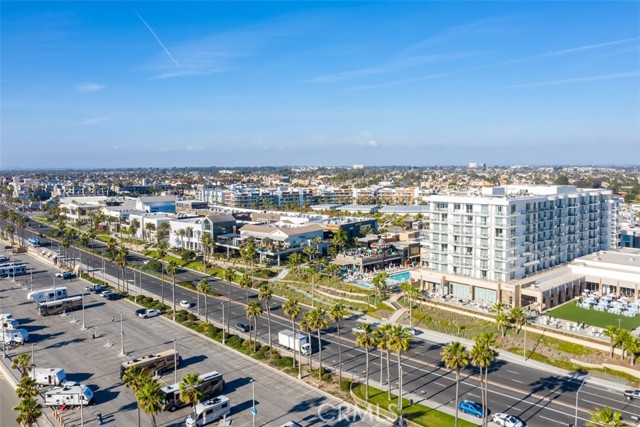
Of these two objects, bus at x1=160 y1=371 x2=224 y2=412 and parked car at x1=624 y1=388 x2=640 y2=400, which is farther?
parked car at x1=624 y1=388 x2=640 y2=400

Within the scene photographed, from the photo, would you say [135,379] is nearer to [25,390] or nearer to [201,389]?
[201,389]

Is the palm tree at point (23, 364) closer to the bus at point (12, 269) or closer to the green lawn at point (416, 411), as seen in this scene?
the green lawn at point (416, 411)

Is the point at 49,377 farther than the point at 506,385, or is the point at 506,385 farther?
the point at 49,377

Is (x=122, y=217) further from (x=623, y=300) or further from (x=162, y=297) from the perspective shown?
(x=623, y=300)

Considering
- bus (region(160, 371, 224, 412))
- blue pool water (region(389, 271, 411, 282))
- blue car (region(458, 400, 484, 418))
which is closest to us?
blue car (region(458, 400, 484, 418))

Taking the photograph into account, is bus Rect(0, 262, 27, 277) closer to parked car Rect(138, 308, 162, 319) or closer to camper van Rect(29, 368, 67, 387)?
parked car Rect(138, 308, 162, 319)

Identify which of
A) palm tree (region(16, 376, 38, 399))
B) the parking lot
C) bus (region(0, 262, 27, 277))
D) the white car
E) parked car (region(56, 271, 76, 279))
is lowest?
the parking lot

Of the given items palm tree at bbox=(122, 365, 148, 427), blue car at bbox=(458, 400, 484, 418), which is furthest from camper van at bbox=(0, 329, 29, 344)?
blue car at bbox=(458, 400, 484, 418)

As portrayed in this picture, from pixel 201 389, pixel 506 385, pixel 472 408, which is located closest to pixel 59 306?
pixel 201 389
